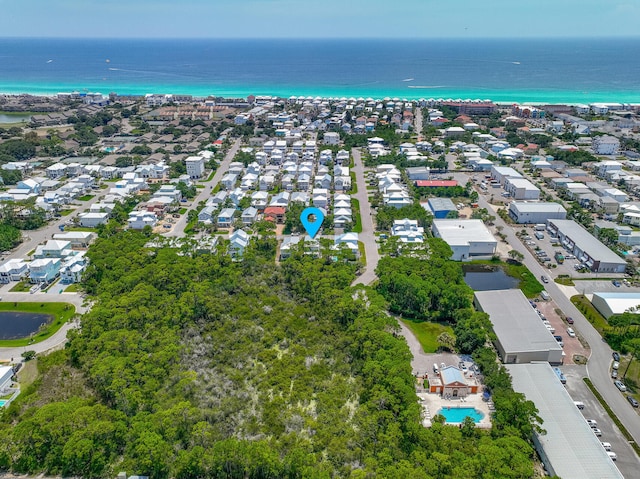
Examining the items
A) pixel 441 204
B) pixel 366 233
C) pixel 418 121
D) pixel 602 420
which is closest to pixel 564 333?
pixel 602 420

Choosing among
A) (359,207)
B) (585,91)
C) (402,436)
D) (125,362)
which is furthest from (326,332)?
(585,91)

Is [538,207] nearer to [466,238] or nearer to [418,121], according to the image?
[466,238]

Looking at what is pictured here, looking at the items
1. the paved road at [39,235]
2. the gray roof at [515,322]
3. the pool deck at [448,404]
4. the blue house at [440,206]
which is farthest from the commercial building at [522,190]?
the paved road at [39,235]

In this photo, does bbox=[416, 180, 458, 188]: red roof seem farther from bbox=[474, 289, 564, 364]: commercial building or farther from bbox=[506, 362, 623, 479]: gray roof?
bbox=[506, 362, 623, 479]: gray roof

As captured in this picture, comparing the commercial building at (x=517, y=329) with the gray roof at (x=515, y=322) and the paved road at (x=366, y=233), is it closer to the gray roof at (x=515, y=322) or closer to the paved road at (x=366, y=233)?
the gray roof at (x=515, y=322)

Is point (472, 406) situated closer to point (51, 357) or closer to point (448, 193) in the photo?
point (51, 357)

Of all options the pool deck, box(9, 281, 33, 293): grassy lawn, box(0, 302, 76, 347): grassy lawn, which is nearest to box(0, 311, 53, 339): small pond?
box(0, 302, 76, 347): grassy lawn
